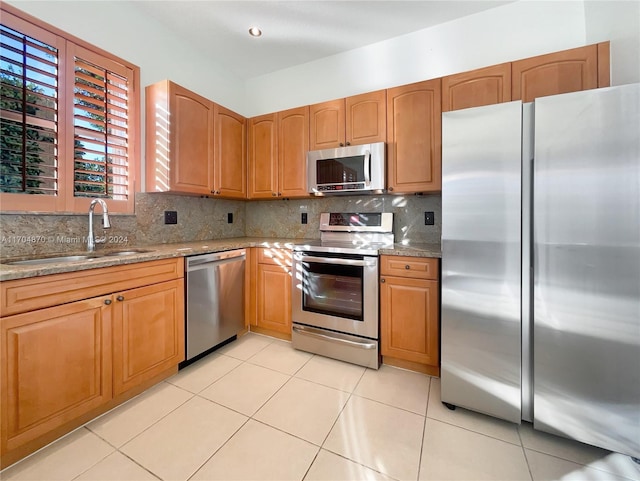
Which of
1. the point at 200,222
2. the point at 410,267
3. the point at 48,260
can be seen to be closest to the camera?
the point at 48,260

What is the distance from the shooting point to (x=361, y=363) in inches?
81.3

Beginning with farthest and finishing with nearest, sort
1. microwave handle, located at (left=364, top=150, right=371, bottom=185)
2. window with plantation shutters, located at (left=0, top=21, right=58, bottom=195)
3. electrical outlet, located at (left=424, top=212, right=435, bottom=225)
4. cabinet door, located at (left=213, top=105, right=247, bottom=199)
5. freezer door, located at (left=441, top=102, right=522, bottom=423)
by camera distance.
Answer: cabinet door, located at (left=213, top=105, right=247, bottom=199) → electrical outlet, located at (left=424, top=212, right=435, bottom=225) → microwave handle, located at (left=364, top=150, right=371, bottom=185) → window with plantation shutters, located at (left=0, top=21, right=58, bottom=195) → freezer door, located at (left=441, top=102, right=522, bottom=423)

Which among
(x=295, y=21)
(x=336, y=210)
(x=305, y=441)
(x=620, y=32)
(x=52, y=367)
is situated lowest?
(x=305, y=441)

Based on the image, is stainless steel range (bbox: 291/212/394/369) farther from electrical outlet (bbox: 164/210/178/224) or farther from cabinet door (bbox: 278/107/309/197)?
electrical outlet (bbox: 164/210/178/224)

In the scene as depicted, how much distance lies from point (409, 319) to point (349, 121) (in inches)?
70.4

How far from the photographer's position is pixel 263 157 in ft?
9.33

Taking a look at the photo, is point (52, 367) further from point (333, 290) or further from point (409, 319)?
point (409, 319)

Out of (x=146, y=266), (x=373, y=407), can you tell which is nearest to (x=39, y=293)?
(x=146, y=266)

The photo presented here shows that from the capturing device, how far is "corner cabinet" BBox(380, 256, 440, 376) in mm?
1861

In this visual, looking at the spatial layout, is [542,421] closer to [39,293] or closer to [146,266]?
[146,266]

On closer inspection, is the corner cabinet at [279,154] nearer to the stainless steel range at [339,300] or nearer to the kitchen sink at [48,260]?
the stainless steel range at [339,300]

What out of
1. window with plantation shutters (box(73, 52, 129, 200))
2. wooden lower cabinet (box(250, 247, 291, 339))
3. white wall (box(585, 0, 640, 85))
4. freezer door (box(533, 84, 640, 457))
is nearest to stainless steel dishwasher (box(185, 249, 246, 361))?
wooden lower cabinet (box(250, 247, 291, 339))

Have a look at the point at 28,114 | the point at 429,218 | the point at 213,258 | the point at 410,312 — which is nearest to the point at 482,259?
the point at 410,312

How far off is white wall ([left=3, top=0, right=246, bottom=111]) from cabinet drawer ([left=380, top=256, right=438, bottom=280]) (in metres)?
2.53
